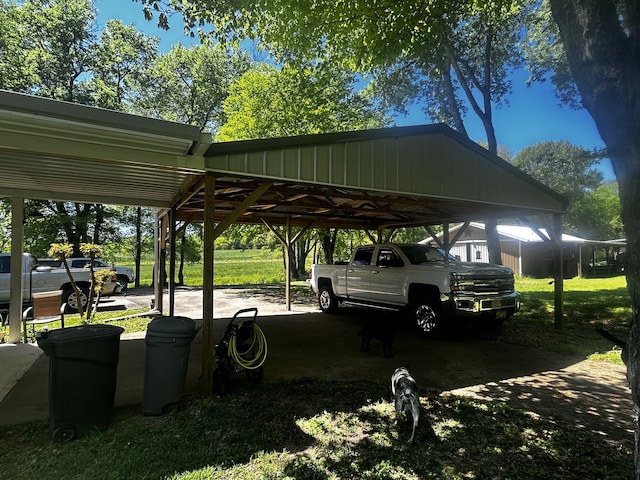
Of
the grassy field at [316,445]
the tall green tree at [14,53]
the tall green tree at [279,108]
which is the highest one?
the tall green tree at [14,53]

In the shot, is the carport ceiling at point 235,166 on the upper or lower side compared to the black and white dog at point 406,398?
upper

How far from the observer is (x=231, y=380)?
500 cm

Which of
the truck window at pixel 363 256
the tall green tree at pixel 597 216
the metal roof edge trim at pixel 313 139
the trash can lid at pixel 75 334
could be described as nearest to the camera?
the trash can lid at pixel 75 334

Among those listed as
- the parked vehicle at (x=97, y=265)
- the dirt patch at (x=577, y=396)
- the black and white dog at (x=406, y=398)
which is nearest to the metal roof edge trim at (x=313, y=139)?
the black and white dog at (x=406, y=398)

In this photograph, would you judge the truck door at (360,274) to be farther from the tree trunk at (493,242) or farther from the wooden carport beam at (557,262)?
the tree trunk at (493,242)

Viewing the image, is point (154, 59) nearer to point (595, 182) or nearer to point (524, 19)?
point (524, 19)

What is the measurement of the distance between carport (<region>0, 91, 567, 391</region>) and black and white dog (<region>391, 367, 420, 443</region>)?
7.29 feet

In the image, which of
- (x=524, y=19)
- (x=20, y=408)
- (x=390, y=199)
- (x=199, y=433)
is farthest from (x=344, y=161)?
(x=524, y=19)

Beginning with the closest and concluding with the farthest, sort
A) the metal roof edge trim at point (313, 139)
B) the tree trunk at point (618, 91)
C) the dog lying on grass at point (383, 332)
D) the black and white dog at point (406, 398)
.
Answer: the tree trunk at point (618, 91), the black and white dog at point (406, 398), the metal roof edge trim at point (313, 139), the dog lying on grass at point (383, 332)

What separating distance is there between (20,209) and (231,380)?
551 cm

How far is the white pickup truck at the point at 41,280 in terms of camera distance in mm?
10609

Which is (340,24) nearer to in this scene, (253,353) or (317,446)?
(253,353)

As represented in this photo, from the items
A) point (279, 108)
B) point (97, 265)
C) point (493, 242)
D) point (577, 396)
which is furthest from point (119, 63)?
point (577, 396)

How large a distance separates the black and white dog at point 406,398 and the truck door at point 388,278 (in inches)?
166
